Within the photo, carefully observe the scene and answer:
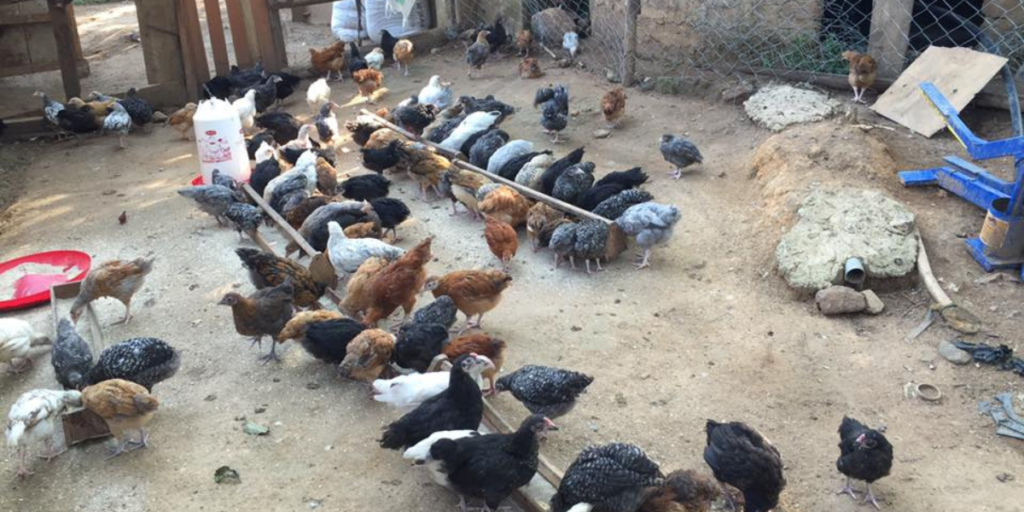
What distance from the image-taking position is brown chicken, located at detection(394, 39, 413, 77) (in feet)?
42.2

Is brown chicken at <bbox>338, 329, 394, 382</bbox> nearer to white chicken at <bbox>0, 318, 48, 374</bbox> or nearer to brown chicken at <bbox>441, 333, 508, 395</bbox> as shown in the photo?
brown chicken at <bbox>441, 333, 508, 395</bbox>

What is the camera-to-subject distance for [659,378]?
5.51 m

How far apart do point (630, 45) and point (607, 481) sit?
787cm

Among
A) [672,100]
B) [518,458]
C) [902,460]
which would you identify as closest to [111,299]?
[518,458]

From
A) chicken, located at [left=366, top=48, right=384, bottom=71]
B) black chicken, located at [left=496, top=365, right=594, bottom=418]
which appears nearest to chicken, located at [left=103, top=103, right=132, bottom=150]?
chicken, located at [left=366, top=48, right=384, bottom=71]

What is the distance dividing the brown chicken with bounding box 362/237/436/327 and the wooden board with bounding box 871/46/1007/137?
17.4 ft

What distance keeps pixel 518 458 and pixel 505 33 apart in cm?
1018

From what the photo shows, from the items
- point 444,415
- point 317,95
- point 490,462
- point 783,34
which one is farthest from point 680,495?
point 317,95

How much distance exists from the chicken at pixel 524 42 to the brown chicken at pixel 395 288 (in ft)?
24.5

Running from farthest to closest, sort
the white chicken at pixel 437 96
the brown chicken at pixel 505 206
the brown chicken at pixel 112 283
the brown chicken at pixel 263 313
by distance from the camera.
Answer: the white chicken at pixel 437 96 < the brown chicken at pixel 505 206 < the brown chicken at pixel 112 283 < the brown chicken at pixel 263 313

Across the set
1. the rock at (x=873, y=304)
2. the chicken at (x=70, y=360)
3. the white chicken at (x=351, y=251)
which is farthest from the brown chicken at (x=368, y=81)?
the rock at (x=873, y=304)

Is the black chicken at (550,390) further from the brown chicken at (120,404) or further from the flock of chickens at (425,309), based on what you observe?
the brown chicken at (120,404)

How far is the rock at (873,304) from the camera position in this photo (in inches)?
240

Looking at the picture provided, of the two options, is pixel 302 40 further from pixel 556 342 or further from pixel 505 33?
pixel 556 342
